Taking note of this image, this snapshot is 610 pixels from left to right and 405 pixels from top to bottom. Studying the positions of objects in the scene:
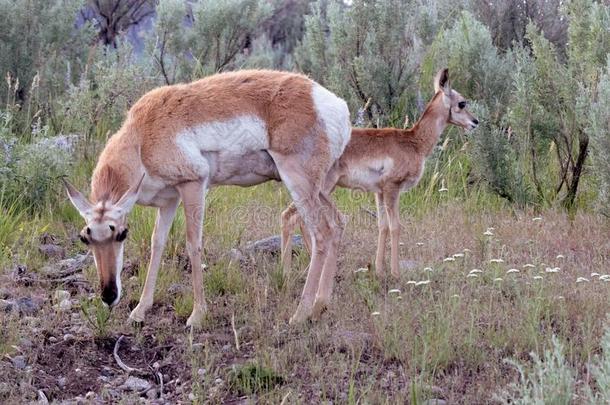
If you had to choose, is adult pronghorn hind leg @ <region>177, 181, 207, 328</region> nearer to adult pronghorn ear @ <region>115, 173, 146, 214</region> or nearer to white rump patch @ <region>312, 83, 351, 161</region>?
adult pronghorn ear @ <region>115, 173, 146, 214</region>

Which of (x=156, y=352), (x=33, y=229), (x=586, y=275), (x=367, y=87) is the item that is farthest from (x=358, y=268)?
(x=367, y=87)

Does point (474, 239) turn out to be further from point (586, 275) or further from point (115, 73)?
point (115, 73)

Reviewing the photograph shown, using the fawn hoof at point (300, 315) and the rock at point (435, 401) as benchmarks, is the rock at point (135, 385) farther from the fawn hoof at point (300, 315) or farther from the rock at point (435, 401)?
the rock at point (435, 401)

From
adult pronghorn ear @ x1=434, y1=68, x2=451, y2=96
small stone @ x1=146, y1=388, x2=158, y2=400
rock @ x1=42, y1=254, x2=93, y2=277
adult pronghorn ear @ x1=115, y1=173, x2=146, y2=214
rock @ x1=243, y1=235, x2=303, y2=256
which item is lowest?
rock @ x1=243, y1=235, x2=303, y2=256

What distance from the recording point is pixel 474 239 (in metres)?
8.28

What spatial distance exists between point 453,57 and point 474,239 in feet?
10.5

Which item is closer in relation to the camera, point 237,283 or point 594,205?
A: point 237,283

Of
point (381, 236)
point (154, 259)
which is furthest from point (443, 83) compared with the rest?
point (154, 259)

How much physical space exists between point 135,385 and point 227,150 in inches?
70.2

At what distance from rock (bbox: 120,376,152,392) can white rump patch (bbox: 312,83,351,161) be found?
2.08 meters

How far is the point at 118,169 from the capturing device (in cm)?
631

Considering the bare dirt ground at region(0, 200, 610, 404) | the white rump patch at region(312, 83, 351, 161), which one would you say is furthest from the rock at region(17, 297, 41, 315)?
the white rump patch at region(312, 83, 351, 161)

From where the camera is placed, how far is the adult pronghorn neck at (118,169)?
20.2ft

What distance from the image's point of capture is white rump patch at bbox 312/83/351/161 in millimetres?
6590
